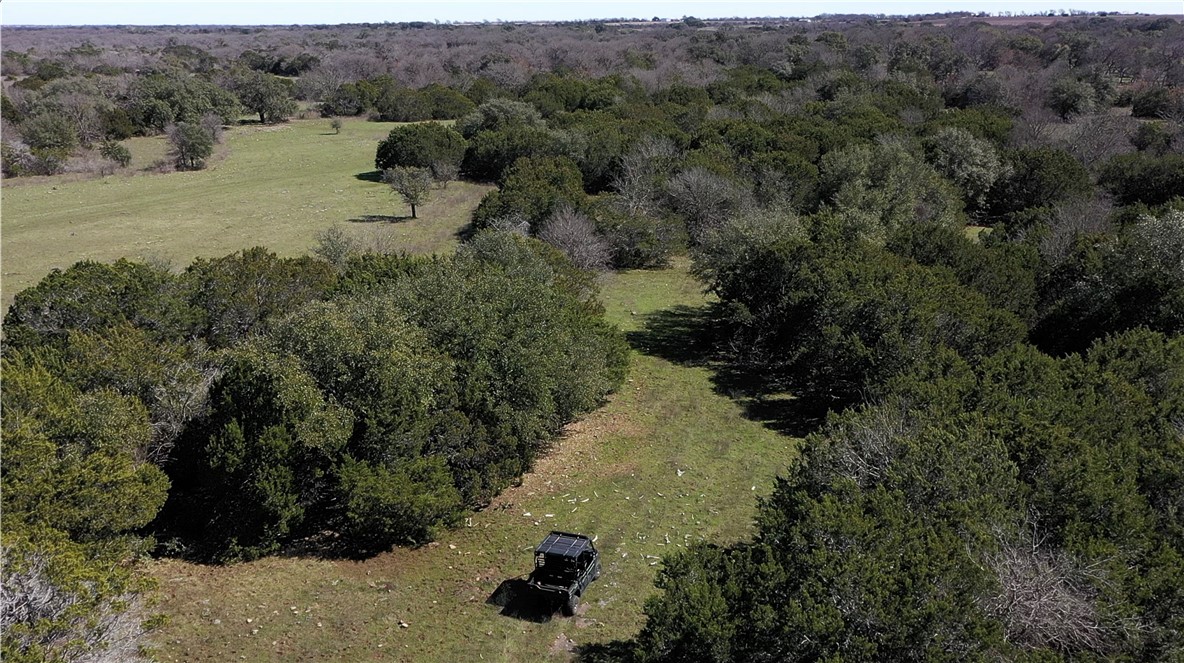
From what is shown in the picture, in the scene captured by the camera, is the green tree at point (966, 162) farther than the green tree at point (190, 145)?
No

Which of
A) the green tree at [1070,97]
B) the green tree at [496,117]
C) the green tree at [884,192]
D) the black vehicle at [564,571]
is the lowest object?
the black vehicle at [564,571]

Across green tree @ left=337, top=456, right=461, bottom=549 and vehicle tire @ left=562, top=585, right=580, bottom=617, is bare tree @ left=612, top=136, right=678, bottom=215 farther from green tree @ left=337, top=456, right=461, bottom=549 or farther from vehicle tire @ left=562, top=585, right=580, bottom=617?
vehicle tire @ left=562, top=585, right=580, bottom=617

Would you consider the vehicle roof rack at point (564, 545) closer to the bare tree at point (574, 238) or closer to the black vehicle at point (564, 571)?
the black vehicle at point (564, 571)

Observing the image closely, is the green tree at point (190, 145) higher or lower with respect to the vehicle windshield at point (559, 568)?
higher

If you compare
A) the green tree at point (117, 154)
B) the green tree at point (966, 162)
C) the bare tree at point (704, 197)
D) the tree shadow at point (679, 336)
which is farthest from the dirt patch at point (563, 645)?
the green tree at point (117, 154)

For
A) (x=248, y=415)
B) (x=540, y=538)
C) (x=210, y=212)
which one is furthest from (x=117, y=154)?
(x=540, y=538)

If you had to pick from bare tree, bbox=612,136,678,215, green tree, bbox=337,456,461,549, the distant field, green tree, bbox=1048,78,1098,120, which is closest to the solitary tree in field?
the distant field

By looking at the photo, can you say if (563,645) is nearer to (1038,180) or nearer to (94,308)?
(94,308)

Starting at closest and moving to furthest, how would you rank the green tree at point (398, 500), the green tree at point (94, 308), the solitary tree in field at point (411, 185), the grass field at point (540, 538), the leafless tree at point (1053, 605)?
the leafless tree at point (1053, 605) → the grass field at point (540, 538) → the green tree at point (398, 500) → the green tree at point (94, 308) → the solitary tree in field at point (411, 185)
